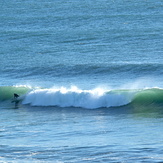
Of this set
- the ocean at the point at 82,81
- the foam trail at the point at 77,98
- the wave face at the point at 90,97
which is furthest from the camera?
the foam trail at the point at 77,98

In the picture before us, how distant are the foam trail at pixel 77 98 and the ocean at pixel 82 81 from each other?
0.13 ft

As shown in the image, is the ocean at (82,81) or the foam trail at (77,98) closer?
the ocean at (82,81)

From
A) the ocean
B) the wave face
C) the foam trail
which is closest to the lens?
the ocean

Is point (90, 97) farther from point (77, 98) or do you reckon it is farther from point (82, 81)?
point (82, 81)

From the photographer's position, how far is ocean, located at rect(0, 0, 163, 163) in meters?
16.9

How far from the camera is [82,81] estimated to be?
29.2 meters

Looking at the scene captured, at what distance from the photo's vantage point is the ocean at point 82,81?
16894 millimetres

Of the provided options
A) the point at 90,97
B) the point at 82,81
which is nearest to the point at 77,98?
the point at 90,97

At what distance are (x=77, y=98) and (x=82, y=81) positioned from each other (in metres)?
4.50

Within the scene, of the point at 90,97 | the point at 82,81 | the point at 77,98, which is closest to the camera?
the point at 90,97

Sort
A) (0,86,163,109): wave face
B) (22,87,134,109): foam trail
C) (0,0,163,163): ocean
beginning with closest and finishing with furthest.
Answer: (0,0,163,163): ocean, (0,86,163,109): wave face, (22,87,134,109): foam trail

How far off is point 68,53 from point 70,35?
5.71 metres

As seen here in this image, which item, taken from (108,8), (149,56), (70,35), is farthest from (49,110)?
(108,8)

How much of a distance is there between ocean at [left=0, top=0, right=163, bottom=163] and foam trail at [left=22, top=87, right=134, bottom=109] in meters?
0.04
